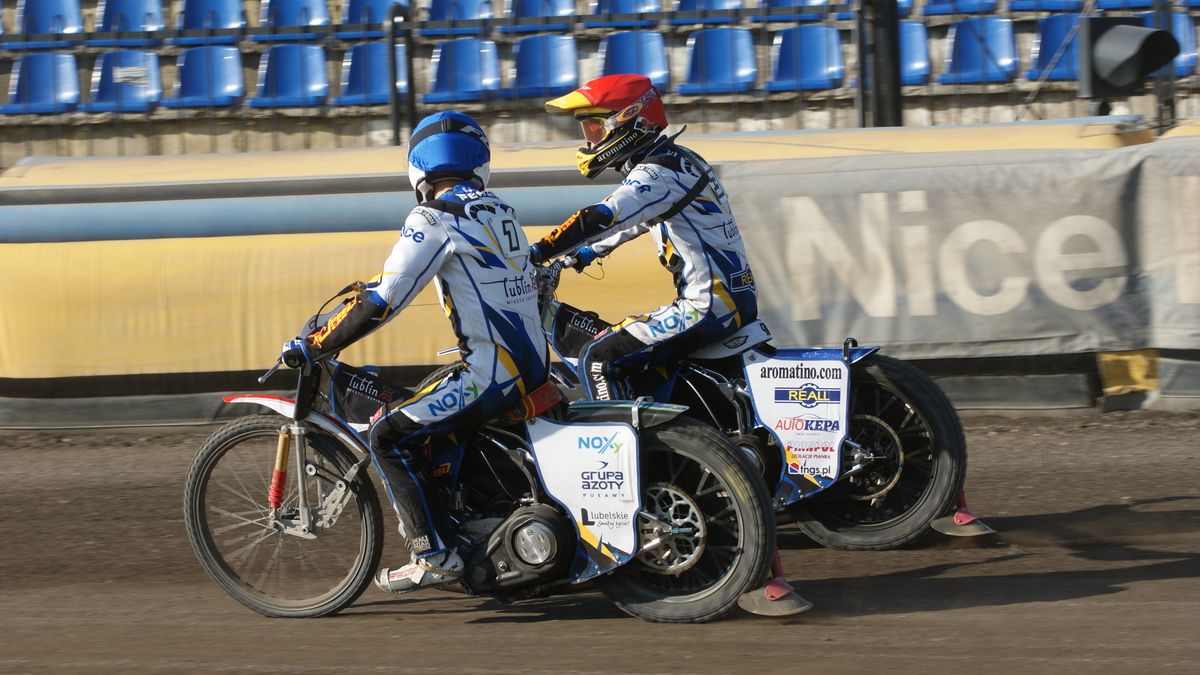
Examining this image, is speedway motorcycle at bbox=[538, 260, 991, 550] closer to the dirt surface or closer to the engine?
the dirt surface

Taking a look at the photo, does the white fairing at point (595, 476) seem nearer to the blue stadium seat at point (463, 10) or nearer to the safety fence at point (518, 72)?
the safety fence at point (518, 72)

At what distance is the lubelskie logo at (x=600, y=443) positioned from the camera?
512 cm

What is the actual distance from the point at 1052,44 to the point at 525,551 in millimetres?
11792

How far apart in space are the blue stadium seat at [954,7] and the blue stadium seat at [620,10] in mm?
2952

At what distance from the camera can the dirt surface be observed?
478 cm

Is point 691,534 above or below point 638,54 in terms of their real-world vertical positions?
below

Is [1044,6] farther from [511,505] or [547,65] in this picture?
[511,505]

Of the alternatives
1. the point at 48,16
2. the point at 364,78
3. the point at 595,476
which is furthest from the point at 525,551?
the point at 48,16

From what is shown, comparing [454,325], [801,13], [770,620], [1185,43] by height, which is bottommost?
[770,620]

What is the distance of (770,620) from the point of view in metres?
5.16

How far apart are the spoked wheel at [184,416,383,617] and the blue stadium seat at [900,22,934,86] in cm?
1113

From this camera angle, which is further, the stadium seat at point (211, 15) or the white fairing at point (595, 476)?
the stadium seat at point (211, 15)

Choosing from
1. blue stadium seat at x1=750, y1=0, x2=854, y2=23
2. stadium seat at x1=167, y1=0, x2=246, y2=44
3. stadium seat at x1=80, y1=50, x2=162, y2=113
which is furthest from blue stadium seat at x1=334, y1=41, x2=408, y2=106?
blue stadium seat at x1=750, y1=0, x2=854, y2=23

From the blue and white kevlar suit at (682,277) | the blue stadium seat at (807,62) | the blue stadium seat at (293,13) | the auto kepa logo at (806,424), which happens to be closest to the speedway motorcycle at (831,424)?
the auto kepa logo at (806,424)
